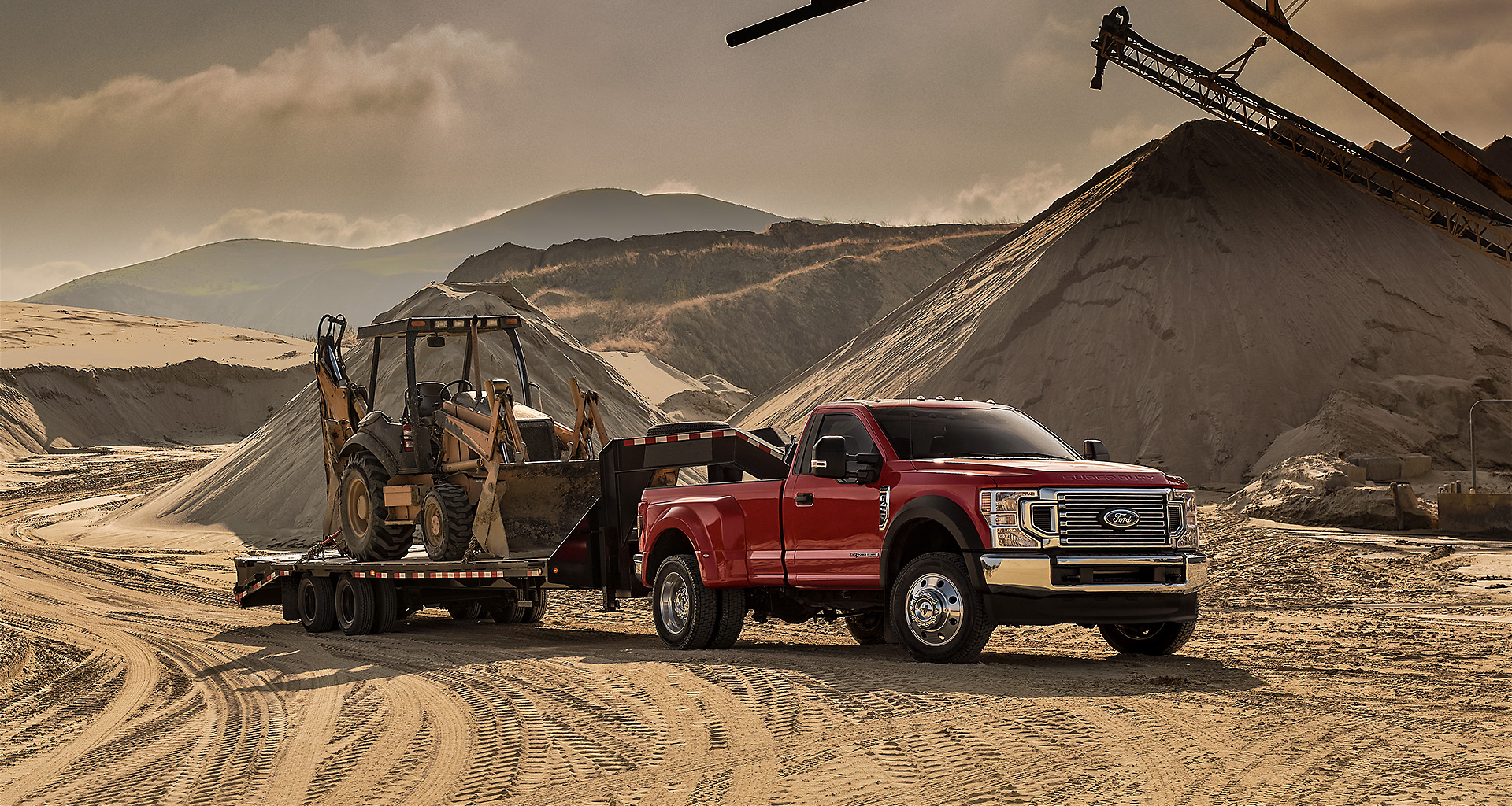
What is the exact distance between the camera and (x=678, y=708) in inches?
358

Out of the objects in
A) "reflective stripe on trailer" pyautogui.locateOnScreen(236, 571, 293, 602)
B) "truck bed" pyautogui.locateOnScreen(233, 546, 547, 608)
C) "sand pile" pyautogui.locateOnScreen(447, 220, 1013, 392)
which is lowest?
"reflective stripe on trailer" pyautogui.locateOnScreen(236, 571, 293, 602)

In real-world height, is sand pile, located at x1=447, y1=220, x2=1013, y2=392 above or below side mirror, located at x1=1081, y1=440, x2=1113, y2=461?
Result: above

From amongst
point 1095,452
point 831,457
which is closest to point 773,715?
point 831,457

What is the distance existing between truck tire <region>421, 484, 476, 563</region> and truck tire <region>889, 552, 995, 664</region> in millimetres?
5973

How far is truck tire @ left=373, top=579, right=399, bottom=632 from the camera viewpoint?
608 inches

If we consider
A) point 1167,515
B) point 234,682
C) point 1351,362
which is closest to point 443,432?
point 234,682

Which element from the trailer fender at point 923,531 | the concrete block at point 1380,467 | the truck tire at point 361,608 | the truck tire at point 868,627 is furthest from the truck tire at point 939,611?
the concrete block at point 1380,467

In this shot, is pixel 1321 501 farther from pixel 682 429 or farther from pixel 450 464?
pixel 450 464

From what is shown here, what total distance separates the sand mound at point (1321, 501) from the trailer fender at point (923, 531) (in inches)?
566

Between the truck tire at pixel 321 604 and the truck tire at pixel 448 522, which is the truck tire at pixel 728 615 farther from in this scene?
the truck tire at pixel 321 604

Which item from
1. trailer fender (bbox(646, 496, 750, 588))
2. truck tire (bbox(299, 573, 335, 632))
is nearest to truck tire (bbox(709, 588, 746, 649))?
trailer fender (bbox(646, 496, 750, 588))

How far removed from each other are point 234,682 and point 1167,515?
25.7 ft

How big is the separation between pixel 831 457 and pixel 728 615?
7.01 ft

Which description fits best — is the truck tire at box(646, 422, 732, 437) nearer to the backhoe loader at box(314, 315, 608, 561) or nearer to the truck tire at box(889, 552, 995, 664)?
the backhoe loader at box(314, 315, 608, 561)
